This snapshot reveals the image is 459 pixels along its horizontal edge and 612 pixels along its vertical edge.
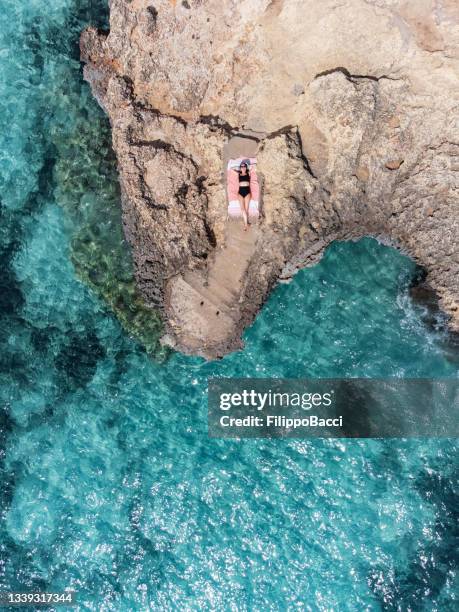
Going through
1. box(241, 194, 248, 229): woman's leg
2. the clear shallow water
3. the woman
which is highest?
the woman

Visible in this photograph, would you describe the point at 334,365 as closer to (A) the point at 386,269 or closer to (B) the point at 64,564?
(A) the point at 386,269

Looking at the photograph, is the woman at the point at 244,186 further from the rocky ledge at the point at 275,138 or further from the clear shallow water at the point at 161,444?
the clear shallow water at the point at 161,444

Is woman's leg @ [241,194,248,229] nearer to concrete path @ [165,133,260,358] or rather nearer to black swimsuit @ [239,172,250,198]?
black swimsuit @ [239,172,250,198]

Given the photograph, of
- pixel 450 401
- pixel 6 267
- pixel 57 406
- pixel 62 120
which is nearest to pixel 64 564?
pixel 57 406

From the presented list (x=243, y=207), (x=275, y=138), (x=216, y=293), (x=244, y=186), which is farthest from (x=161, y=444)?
(x=275, y=138)

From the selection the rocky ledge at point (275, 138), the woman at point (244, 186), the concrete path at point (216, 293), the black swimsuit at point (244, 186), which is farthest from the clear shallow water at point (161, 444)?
the black swimsuit at point (244, 186)

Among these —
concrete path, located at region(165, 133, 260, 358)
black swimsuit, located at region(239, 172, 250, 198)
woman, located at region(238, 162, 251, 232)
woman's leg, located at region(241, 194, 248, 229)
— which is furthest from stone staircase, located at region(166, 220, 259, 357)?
black swimsuit, located at region(239, 172, 250, 198)
